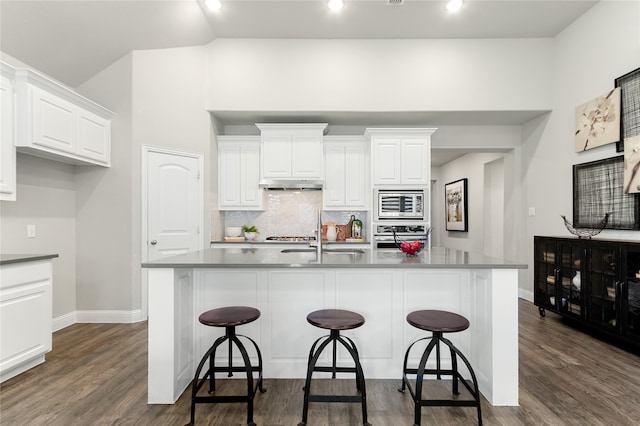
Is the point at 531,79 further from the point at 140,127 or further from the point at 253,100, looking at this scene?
the point at 140,127

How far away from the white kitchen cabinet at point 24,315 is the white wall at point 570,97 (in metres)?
5.40

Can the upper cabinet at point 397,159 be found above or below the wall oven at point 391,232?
above

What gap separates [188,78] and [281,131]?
136 cm

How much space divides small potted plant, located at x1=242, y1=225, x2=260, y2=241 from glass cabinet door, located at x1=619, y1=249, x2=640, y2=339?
13.7 ft

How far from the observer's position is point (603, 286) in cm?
317

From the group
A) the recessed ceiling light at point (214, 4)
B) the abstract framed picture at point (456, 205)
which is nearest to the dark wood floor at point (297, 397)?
the recessed ceiling light at point (214, 4)

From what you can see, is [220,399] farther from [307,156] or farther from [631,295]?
[631,295]

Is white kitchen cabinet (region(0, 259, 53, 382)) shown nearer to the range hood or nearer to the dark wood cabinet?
the range hood

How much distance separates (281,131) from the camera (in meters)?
4.55

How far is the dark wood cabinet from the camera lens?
2.90 meters

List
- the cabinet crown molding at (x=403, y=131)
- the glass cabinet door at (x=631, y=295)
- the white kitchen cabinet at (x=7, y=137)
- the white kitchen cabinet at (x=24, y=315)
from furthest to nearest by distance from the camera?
1. the cabinet crown molding at (x=403, y=131)
2. the glass cabinet door at (x=631, y=295)
3. the white kitchen cabinet at (x=7, y=137)
4. the white kitchen cabinet at (x=24, y=315)

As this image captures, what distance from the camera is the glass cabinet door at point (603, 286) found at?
3053 mm

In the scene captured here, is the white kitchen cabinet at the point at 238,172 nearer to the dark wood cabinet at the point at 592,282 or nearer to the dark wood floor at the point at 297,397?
the dark wood floor at the point at 297,397

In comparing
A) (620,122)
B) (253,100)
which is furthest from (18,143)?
(620,122)
